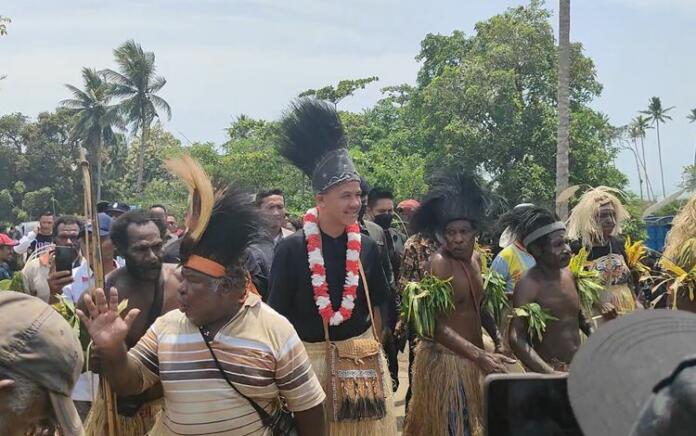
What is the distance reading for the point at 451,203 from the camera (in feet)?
18.6

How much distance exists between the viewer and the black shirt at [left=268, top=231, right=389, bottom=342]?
464cm

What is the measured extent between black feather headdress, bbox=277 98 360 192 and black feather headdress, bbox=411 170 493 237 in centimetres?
109

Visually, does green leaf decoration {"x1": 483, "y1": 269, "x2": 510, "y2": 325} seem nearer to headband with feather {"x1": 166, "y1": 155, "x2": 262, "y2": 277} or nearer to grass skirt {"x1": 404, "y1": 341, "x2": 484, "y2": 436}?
grass skirt {"x1": 404, "y1": 341, "x2": 484, "y2": 436}

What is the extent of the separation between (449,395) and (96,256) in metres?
3.23

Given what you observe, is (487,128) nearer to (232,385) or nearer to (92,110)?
(232,385)

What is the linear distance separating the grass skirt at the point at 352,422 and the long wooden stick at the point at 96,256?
168 cm

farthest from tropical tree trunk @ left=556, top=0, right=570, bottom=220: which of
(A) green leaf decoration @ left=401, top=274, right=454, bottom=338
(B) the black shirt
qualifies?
(B) the black shirt

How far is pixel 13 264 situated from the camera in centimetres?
1094

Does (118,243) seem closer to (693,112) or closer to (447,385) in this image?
(447,385)

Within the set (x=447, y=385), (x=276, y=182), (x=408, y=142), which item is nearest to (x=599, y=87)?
(x=408, y=142)

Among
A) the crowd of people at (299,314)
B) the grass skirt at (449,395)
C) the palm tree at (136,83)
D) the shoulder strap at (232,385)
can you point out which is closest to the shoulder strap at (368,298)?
the crowd of people at (299,314)

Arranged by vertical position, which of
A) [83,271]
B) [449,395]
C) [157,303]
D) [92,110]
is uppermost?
[92,110]

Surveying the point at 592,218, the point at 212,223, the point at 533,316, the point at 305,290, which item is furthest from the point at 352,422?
the point at 592,218

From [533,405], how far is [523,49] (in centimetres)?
2768
